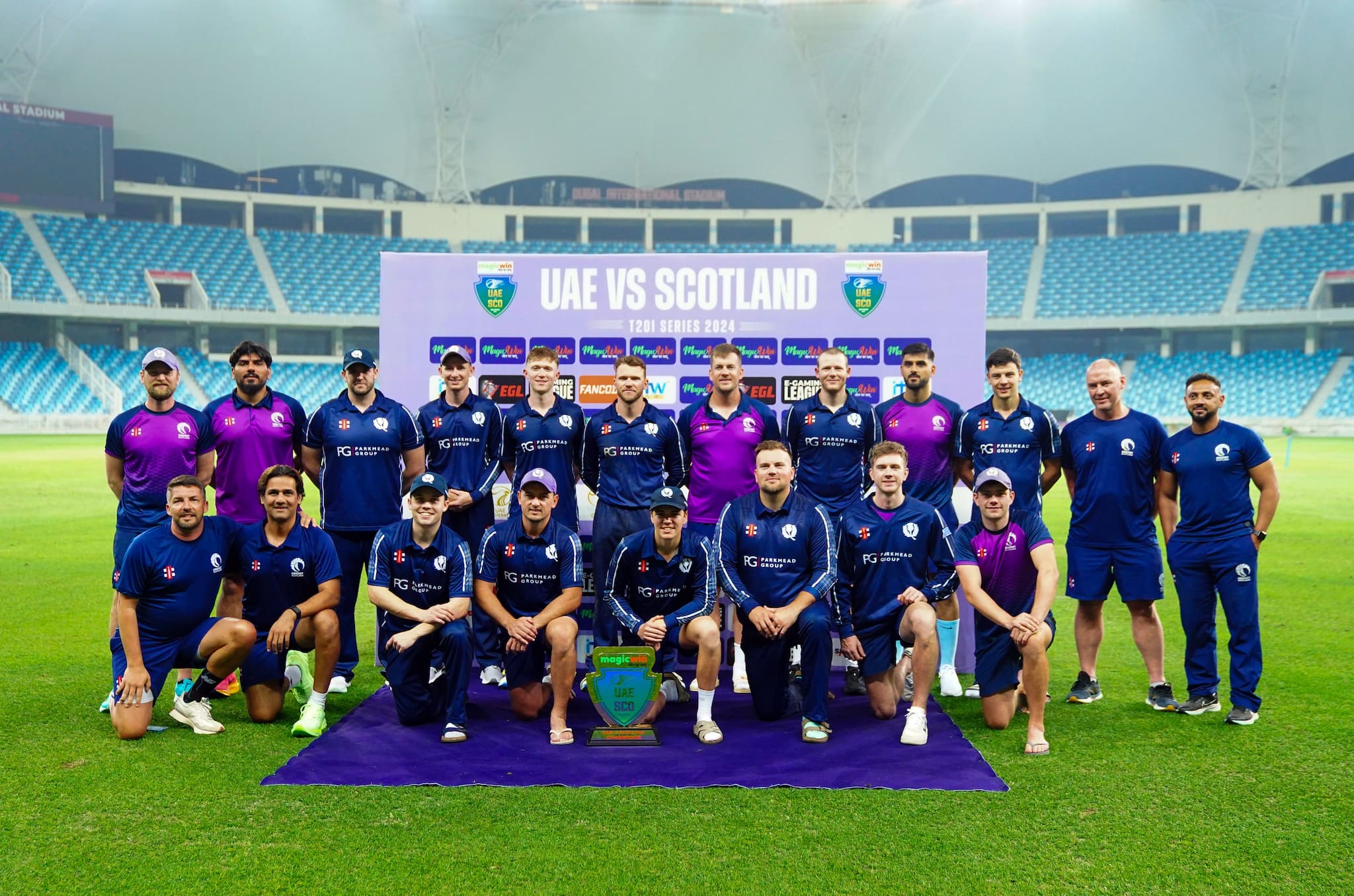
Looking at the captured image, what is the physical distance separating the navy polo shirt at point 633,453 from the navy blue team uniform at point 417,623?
4.14 feet

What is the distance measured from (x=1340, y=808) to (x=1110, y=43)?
46.1 m

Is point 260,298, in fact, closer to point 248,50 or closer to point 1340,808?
point 248,50

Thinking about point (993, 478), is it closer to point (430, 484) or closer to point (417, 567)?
point (430, 484)

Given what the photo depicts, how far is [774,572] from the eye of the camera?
20.7ft

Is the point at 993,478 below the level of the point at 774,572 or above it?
above

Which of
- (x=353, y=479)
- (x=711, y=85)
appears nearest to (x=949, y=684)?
(x=353, y=479)

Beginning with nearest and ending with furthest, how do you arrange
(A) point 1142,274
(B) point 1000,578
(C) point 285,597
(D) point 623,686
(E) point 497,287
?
(D) point 623,686
(B) point 1000,578
(C) point 285,597
(E) point 497,287
(A) point 1142,274

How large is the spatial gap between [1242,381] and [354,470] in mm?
45164

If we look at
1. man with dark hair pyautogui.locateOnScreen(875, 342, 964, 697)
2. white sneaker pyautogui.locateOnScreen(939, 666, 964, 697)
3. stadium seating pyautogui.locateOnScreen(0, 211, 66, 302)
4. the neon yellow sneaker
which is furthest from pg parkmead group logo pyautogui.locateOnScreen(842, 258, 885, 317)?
stadium seating pyautogui.locateOnScreen(0, 211, 66, 302)

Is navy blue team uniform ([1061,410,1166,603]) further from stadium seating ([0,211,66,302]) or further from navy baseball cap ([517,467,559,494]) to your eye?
stadium seating ([0,211,66,302])

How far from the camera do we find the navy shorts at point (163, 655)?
19.1ft

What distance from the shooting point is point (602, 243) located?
49062 millimetres

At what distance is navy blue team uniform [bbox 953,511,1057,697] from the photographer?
19.7 ft

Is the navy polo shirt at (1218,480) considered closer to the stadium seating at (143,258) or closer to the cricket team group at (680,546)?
the cricket team group at (680,546)
